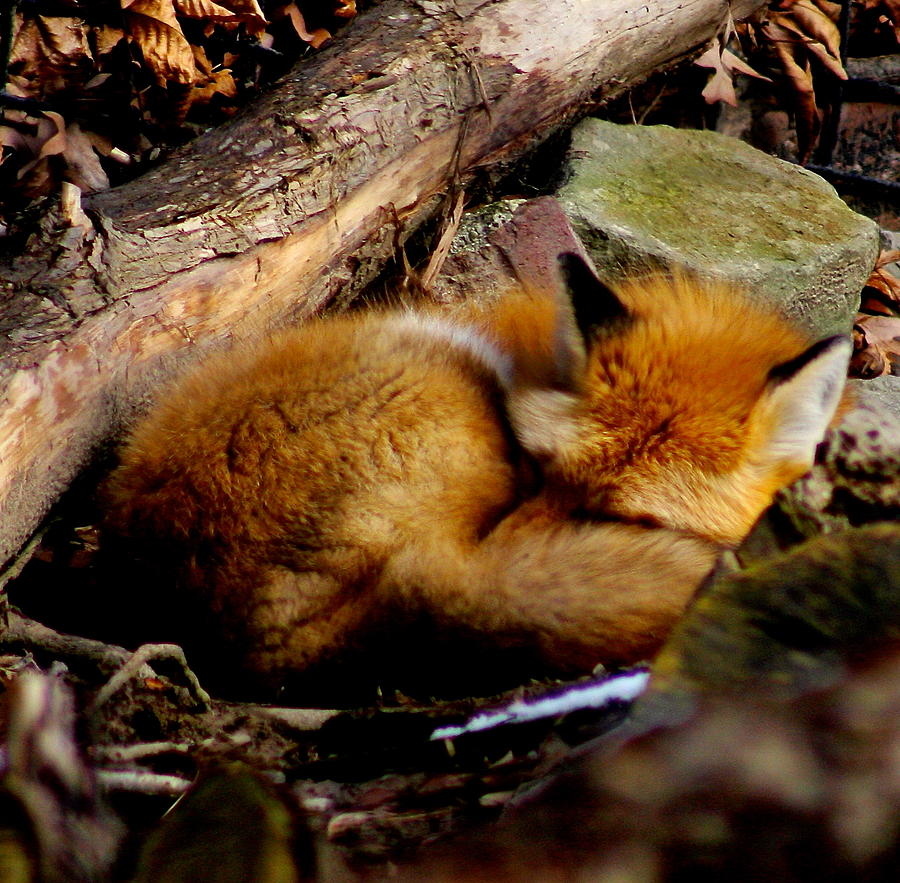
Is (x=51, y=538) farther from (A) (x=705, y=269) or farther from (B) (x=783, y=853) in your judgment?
(A) (x=705, y=269)

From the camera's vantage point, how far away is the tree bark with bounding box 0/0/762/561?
214cm

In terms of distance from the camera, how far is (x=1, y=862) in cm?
74

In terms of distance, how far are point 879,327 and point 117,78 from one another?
3236 mm

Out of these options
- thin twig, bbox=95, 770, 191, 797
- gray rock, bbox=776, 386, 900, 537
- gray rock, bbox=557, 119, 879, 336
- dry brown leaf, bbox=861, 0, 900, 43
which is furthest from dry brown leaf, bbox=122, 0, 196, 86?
dry brown leaf, bbox=861, 0, 900, 43

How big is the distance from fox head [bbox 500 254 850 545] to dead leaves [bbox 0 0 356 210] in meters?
2.15

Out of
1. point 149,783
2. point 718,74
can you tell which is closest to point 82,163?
point 149,783

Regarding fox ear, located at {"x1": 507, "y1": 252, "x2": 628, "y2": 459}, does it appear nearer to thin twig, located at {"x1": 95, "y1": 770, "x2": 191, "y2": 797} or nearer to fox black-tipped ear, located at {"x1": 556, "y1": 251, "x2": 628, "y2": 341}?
fox black-tipped ear, located at {"x1": 556, "y1": 251, "x2": 628, "y2": 341}

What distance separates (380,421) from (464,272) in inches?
66.0

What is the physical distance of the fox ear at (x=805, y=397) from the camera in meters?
1.76

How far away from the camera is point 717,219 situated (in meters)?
3.67

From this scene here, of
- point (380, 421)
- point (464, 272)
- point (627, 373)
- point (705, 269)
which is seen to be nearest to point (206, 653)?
point (380, 421)

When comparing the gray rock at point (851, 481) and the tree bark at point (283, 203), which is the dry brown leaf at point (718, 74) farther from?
the gray rock at point (851, 481)

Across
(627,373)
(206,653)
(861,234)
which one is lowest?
(861,234)

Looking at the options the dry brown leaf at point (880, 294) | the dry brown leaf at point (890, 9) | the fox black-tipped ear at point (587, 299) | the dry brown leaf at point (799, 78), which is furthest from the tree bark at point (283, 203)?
the dry brown leaf at point (890, 9)
